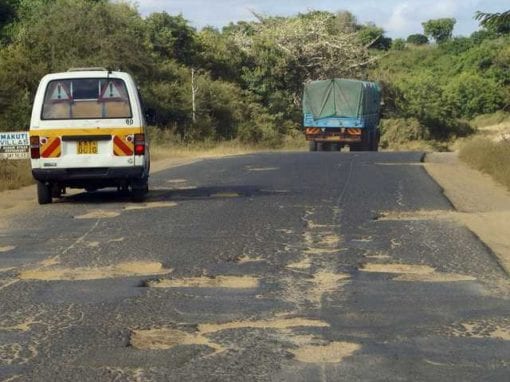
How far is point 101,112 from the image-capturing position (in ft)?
45.8

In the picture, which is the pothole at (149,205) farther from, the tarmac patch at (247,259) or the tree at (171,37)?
the tree at (171,37)

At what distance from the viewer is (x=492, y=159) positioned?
22109mm

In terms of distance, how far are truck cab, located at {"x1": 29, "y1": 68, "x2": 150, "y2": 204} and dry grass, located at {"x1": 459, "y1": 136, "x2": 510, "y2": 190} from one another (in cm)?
796

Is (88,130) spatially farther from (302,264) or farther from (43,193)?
(302,264)

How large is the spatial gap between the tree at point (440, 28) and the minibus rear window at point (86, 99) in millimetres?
87215

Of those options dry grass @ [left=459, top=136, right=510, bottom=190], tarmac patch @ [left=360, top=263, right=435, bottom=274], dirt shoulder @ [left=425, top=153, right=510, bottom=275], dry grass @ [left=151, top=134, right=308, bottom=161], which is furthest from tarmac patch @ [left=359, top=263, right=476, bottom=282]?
dry grass @ [left=151, top=134, right=308, bottom=161]

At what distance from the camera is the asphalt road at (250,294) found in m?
5.60

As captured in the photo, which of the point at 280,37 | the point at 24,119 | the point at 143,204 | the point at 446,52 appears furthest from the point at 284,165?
the point at 446,52

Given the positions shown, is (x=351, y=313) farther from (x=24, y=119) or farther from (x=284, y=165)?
(x=24, y=119)

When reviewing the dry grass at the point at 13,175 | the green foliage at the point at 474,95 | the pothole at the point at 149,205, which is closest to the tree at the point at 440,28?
the green foliage at the point at 474,95

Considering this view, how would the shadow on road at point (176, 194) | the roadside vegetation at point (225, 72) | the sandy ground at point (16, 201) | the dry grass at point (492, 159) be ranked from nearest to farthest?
the sandy ground at point (16, 201) < the shadow on road at point (176, 194) < the dry grass at point (492, 159) < the roadside vegetation at point (225, 72)


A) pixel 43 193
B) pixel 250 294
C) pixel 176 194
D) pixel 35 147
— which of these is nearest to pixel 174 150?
pixel 176 194

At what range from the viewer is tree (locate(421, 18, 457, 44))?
97.9 metres

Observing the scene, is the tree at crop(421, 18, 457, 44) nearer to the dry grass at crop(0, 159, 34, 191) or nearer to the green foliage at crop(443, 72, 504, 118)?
the green foliage at crop(443, 72, 504, 118)
